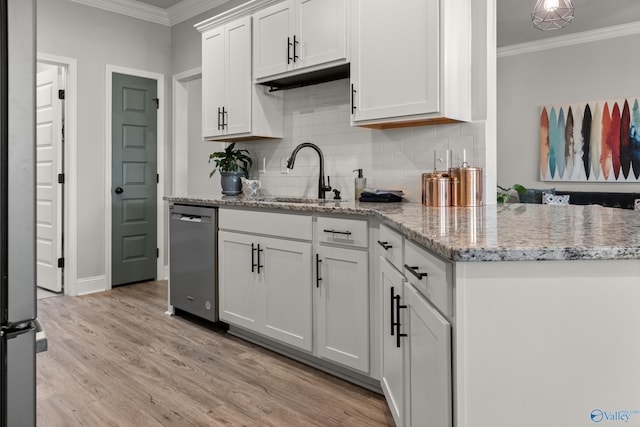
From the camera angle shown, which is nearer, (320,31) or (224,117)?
(320,31)

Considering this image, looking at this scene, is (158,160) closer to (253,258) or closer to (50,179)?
(50,179)

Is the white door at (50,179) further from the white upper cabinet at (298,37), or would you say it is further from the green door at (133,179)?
the white upper cabinet at (298,37)

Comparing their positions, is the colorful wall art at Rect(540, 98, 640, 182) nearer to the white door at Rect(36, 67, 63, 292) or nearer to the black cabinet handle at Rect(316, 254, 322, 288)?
the black cabinet handle at Rect(316, 254, 322, 288)

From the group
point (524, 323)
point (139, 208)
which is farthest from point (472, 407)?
point (139, 208)

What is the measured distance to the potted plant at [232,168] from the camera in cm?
383

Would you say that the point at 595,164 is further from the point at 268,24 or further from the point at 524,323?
the point at 524,323

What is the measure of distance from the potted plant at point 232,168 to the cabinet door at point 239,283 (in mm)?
703

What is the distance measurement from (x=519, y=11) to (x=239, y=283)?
13.0ft

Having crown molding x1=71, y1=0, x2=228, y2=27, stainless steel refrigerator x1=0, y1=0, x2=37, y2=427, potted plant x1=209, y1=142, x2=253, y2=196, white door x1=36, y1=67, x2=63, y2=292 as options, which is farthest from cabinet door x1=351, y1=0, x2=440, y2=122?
white door x1=36, y1=67, x2=63, y2=292

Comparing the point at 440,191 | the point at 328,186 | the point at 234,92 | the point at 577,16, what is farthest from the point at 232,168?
the point at 577,16

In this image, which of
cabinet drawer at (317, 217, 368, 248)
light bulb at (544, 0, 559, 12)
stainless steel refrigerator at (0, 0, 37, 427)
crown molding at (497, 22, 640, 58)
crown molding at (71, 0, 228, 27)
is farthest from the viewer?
crown molding at (497, 22, 640, 58)

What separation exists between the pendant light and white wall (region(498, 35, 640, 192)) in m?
2.10

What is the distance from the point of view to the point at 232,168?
3.89m

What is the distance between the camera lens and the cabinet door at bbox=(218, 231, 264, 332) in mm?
2984
